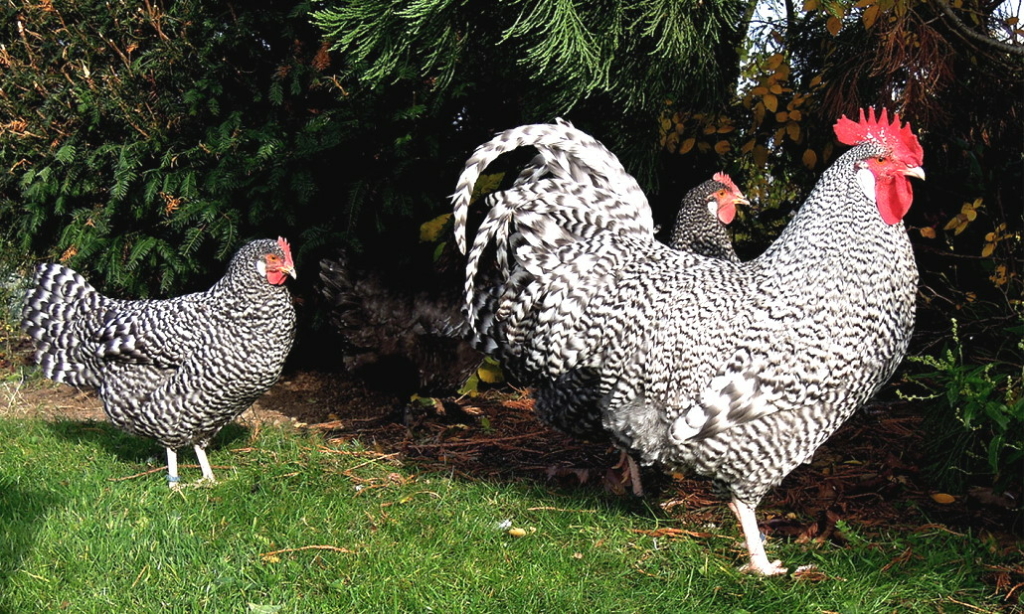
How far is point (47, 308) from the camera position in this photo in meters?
5.25

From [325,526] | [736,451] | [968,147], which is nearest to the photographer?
[736,451]

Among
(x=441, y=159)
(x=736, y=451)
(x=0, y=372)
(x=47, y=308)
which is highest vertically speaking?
(x=441, y=159)

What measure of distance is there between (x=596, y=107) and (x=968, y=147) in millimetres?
2469

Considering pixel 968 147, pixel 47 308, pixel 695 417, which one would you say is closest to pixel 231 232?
pixel 47 308

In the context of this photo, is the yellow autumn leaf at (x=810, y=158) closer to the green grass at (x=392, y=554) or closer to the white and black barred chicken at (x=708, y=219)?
the white and black barred chicken at (x=708, y=219)

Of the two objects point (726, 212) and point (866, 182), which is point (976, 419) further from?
point (726, 212)

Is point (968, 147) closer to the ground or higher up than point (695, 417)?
higher up

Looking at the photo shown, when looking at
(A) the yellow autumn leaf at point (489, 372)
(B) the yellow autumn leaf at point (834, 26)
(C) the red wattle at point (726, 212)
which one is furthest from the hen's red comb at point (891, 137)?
(A) the yellow autumn leaf at point (489, 372)

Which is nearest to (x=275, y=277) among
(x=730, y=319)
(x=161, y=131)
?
(x=730, y=319)

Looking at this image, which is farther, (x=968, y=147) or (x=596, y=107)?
(x=596, y=107)

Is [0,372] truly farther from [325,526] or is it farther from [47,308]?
[325,526]

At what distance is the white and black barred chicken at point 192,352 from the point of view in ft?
15.6

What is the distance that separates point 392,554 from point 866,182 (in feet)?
9.30

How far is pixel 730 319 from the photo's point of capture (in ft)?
12.5
